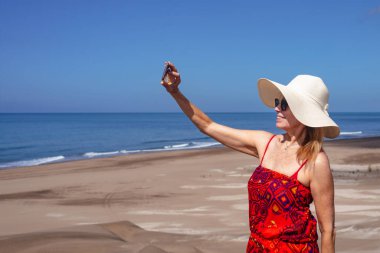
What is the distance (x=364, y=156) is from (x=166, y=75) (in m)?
20.3

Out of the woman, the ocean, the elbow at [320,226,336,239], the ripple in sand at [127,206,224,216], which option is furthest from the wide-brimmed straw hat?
the ocean

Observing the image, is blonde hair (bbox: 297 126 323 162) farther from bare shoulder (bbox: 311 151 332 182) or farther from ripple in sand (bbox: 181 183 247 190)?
ripple in sand (bbox: 181 183 247 190)

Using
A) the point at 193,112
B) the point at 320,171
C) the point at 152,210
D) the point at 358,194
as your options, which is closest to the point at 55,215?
the point at 152,210

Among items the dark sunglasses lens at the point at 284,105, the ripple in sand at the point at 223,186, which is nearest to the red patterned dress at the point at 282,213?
the dark sunglasses lens at the point at 284,105

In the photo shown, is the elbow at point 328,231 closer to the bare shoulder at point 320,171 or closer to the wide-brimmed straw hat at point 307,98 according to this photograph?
the bare shoulder at point 320,171

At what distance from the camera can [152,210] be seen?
10.3 meters

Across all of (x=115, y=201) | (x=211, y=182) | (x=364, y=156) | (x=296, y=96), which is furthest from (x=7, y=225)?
(x=364, y=156)

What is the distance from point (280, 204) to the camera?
2457 millimetres

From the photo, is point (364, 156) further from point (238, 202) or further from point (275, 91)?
point (275, 91)

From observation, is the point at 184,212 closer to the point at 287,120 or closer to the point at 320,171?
the point at 287,120

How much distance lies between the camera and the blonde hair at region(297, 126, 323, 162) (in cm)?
244

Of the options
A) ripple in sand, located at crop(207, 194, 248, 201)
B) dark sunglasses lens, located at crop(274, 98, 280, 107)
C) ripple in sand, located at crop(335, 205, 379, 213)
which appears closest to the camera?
dark sunglasses lens, located at crop(274, 98, 280, 107)

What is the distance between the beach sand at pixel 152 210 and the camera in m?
6.37

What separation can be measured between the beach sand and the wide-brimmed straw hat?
12.3 feet
